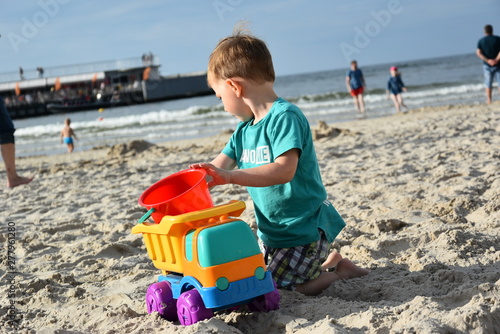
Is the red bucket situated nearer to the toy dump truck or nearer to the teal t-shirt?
the toy dump truck

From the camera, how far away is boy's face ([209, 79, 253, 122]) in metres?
2.41

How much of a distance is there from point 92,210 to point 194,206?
289 cm

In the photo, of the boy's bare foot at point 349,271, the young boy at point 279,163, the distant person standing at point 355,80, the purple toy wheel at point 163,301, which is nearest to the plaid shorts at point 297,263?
the young boy at point 279,163

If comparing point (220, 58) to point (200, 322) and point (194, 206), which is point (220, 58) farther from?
point (200, 322)

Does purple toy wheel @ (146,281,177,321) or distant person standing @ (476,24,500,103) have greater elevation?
distant person standing @ (476,24,500,103)

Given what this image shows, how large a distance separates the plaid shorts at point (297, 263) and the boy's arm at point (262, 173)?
39 cm

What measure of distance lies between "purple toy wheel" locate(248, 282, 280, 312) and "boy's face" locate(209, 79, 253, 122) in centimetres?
82

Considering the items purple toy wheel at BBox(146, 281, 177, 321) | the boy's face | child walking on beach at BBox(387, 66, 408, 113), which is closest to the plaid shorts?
purple toy wheel at BBox(146, 281, 177, 321)

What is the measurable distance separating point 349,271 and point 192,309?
0.89 m

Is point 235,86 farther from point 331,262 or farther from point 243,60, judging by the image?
point 331,262

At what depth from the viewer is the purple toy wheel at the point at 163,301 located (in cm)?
222

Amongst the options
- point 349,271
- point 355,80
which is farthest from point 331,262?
point 355,80

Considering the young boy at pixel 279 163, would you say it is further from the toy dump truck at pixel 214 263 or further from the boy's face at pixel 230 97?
the toy dump truck at pixel 214 263

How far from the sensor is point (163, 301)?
7.27ft
